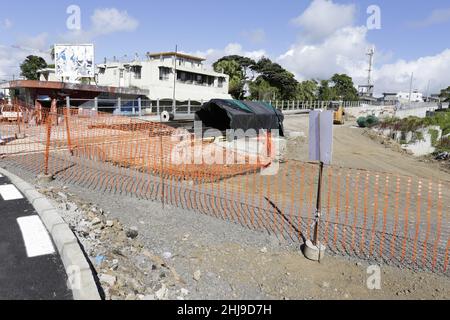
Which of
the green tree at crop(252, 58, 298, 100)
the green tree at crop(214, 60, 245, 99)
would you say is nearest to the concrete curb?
the green tree at crop(214, 60, 245, 99)

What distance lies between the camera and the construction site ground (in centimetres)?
434

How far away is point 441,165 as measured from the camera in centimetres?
1925

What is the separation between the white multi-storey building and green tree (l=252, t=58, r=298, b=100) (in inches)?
443

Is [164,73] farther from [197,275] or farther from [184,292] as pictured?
[184,292]

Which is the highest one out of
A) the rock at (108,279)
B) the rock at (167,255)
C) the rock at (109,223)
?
the rock at (109,223)

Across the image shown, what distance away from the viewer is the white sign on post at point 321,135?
196 inches

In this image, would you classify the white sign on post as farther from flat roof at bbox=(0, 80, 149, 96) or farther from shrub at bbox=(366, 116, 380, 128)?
shrub at bbox=(366, 116, 380, 128)

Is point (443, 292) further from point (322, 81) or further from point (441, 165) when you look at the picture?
point (322, 81)

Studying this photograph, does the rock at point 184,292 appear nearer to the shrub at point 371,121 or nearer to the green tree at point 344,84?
the shrub at point 371,121

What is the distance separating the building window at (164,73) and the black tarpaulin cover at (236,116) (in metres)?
23.9

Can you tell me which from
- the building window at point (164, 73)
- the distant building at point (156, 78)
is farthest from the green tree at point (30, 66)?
the building window at point (164, 73)

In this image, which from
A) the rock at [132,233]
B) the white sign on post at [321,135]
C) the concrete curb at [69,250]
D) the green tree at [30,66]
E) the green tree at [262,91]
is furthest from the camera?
the green tree at [30,66]

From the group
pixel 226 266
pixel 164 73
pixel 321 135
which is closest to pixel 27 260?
pixel 226 266
